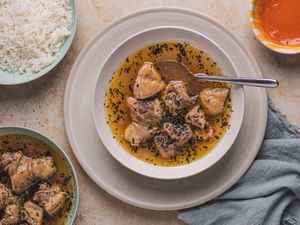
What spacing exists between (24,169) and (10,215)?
0.20m

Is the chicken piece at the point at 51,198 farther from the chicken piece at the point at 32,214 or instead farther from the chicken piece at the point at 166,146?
the chicken piece at the point at 166,146

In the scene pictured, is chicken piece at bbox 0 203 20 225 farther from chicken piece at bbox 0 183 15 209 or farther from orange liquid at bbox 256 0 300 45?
orange liquid at bbox 256 0 300 45

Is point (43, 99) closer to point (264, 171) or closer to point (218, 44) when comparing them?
point (218, 44)

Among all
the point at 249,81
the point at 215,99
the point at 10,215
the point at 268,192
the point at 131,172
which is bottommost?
the point at 10,215

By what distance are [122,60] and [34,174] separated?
1.88 feet

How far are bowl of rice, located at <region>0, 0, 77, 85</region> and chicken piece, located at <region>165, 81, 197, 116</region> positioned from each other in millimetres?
452

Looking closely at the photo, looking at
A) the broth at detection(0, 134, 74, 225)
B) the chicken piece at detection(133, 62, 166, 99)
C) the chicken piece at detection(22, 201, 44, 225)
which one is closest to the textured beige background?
the broth at detection(0, 134, 74, 225)

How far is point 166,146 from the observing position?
2168 mm

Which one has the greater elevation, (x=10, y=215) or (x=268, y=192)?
(x=268, y=192)

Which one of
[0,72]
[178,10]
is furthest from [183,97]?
[0,72]

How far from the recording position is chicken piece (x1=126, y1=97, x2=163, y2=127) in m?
2.16

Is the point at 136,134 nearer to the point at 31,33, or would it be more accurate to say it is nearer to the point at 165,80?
the point at 165,80

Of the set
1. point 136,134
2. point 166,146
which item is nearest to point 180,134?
point 166,146

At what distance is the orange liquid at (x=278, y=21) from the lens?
2.19 metres
